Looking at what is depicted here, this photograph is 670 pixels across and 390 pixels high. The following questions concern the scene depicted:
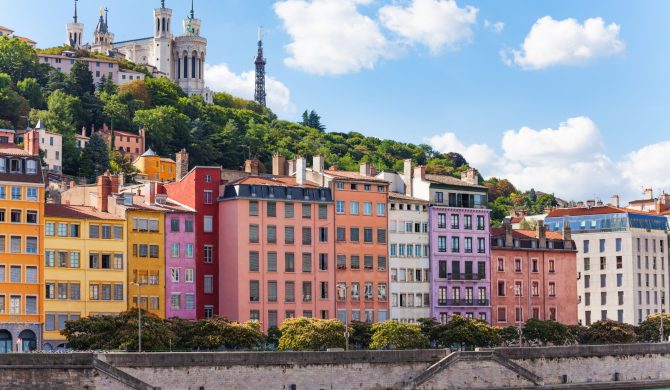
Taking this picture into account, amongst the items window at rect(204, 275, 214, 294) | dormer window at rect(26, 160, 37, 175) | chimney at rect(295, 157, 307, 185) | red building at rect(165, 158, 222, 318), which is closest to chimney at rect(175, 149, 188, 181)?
chimney at rect(295, 157, 307, 185)

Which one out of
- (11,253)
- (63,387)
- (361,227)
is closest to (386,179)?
(361,227)

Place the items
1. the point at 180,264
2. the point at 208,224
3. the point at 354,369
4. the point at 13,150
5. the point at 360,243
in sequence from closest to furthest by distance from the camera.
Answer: the point at 354,369
the point at 13,150
the point at 180,264
the point at 208,224
the point at 360,243

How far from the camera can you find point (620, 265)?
4309 inches

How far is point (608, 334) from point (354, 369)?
29.0 meters

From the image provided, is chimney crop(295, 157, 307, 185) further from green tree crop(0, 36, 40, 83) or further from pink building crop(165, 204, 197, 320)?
green tree crop(0, 36, 40, 83)

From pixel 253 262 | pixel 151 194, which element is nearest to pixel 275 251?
pixel 253 262

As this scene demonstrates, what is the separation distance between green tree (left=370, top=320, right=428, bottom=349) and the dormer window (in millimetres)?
22079

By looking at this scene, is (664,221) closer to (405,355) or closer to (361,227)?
(361,227)

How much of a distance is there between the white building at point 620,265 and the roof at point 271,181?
26.8m

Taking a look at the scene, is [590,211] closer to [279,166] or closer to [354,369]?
[279,166]

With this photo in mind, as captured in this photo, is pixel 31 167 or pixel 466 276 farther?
pixel 466 276

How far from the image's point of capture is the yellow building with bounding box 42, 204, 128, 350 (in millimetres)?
78312

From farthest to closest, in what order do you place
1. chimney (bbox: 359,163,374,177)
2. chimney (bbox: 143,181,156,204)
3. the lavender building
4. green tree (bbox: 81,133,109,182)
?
green tree (bbox: 81,133,109,182) → chimney (bbox: 359,163,374,177) → the lavender building → chimney (bbox: 143,181,156,204)

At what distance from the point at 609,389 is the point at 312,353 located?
21.0 m
